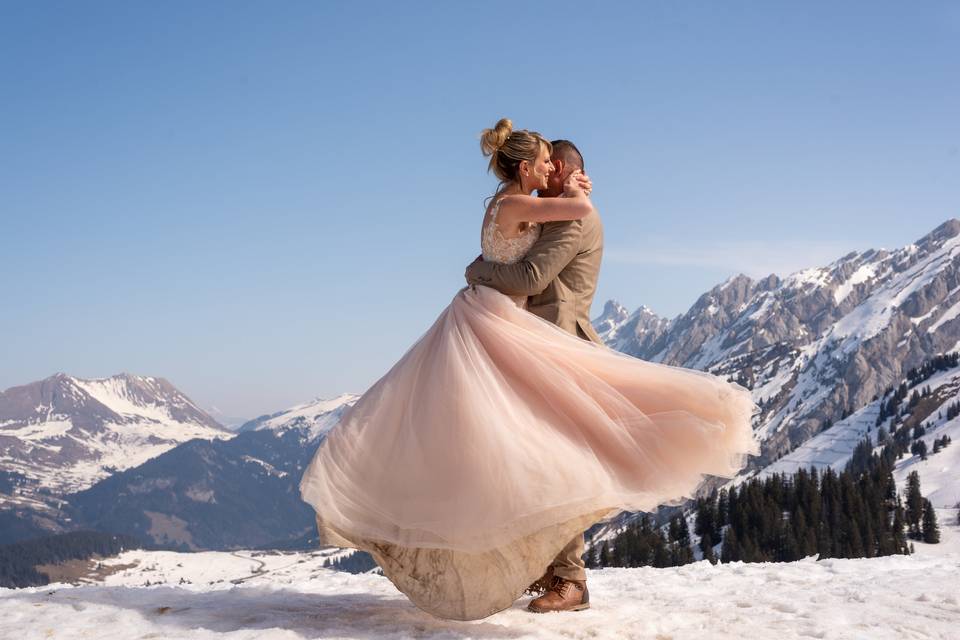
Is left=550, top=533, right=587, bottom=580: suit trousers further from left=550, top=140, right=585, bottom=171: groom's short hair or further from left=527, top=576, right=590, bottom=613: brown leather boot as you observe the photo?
left=550, top=140, right=585, bottom=171: groom's short hair

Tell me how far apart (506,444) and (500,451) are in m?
0.09

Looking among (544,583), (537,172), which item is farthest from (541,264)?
(544,583)

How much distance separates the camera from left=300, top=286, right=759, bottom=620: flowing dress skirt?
7.67 meters

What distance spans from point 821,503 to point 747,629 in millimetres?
145615

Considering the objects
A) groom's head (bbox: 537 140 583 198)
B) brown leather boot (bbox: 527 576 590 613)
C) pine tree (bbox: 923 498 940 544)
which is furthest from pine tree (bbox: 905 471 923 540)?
groom's head (bbox: 537 140 583 198)

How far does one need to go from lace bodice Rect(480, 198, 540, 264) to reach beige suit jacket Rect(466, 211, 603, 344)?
9 centimetres

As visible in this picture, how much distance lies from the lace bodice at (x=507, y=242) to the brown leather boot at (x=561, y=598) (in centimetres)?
348

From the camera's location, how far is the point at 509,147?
9078mm

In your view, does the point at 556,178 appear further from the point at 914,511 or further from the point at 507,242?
the point at 914,511

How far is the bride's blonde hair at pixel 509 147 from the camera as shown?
905 centimetres

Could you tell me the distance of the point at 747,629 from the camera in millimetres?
8180

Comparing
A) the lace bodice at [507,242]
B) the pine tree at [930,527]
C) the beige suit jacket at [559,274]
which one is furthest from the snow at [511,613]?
the pine tree at [930,527]

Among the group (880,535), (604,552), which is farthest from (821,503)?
(604,552)

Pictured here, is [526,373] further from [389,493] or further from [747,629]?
[747,629]
